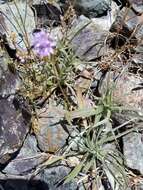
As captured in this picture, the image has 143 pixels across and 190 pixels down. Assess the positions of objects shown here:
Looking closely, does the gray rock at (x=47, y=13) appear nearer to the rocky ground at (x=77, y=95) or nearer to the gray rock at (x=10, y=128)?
the rocky ground at (x=77, y=95)

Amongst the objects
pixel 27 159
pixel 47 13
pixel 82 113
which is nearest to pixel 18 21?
pixel 47 13

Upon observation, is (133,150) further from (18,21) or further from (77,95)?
(18,21)

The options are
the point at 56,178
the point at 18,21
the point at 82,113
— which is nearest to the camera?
the point at 56,178

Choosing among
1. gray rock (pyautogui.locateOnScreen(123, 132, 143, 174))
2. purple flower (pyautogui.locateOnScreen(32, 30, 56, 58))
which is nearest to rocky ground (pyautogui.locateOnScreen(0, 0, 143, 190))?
gray rock (pyautogui.locateOnScreen(123, 132, 143, 174))

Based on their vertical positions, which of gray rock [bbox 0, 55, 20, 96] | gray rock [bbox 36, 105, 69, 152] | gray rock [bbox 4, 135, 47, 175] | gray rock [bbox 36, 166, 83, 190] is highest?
gray rock [bbox 0, 55, 20, 96]

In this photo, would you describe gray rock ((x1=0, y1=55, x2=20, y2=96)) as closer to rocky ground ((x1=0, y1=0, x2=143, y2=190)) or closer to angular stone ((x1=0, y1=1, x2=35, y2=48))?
rocky ground ((x1=0, y1=0, x2=143, y2=190))

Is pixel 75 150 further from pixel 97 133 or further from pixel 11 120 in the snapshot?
pixel 11 120
